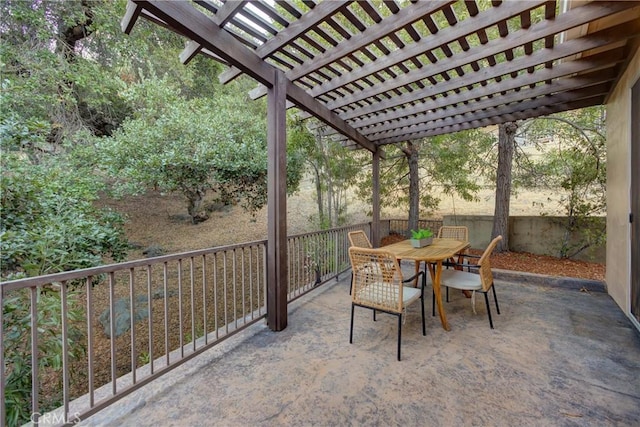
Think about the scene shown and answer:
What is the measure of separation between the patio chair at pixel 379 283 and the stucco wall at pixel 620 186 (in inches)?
98.5

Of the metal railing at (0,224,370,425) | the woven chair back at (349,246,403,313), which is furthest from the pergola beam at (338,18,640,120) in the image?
the metal railing at (0,224,370,425)

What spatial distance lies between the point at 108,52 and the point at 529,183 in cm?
917

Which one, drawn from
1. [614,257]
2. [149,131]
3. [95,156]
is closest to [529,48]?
[614,257]

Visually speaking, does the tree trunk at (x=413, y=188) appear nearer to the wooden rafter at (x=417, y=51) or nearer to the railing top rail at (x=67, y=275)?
the wooden rafter at (x=417, y=51)

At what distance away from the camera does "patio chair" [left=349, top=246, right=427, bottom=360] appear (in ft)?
7.93

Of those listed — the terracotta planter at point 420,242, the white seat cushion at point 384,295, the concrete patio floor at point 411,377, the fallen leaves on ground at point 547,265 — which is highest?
the terracotta planter at point 420,242

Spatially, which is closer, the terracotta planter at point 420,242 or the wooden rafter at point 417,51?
the wooden rafter at point 417,51

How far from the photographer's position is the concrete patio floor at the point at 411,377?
5.60 feet

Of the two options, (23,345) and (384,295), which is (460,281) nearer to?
(384,295)

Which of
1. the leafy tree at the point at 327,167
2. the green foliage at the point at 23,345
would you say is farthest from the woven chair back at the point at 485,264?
the green foliage at the point at 23,345

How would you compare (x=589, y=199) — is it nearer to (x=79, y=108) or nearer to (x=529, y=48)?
(x=529, y=48)

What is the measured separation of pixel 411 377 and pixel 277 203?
1.89 meters

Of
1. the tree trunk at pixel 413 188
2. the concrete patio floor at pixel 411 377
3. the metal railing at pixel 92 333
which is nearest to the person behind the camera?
the metal railing at pixel 92 333

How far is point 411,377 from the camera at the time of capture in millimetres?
2084
